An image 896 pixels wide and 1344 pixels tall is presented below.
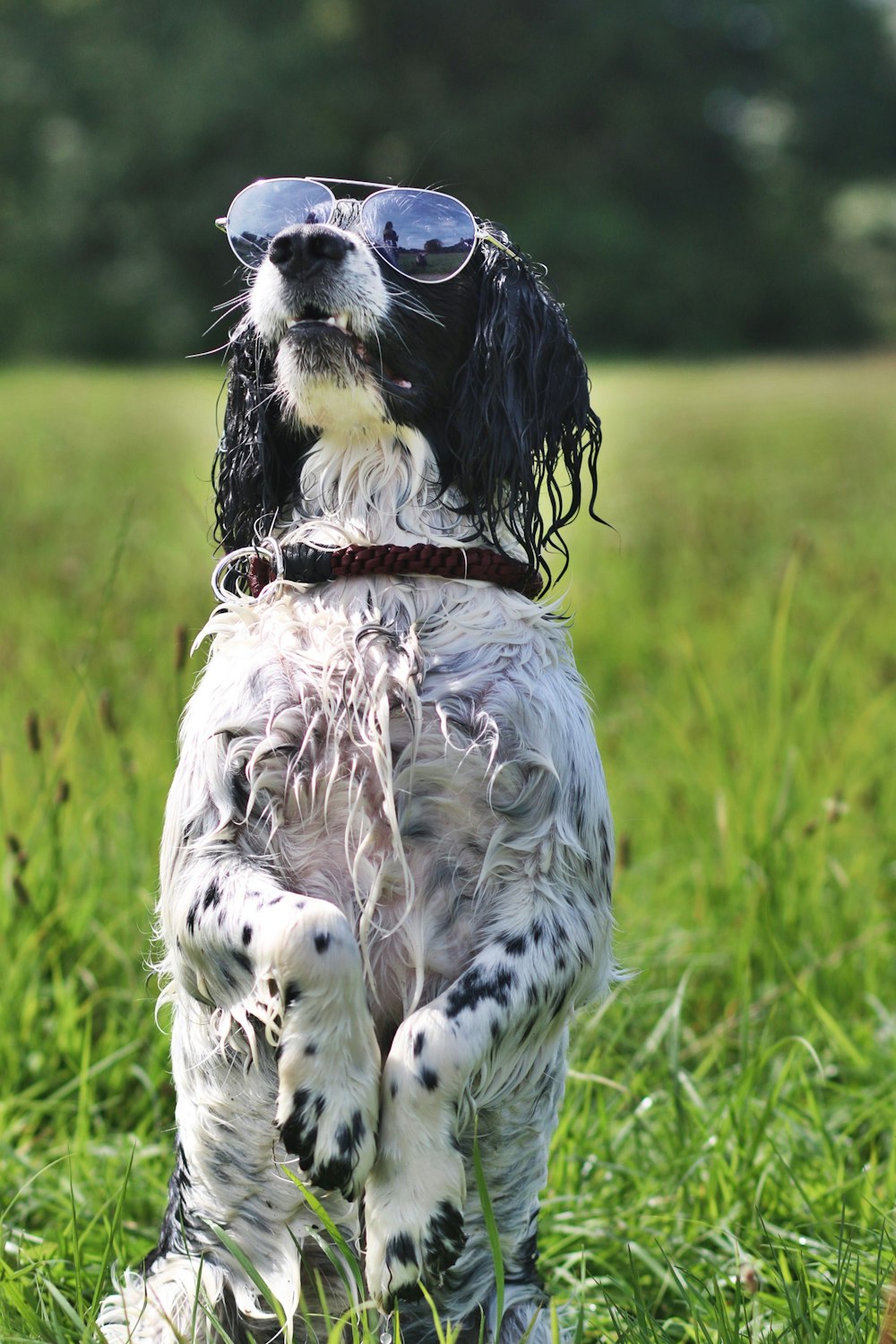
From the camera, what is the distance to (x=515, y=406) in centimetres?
252

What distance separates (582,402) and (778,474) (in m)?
9.95

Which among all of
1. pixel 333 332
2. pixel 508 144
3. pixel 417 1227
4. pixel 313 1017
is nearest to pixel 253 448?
pixel 333 332

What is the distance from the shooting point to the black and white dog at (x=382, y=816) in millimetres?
2230

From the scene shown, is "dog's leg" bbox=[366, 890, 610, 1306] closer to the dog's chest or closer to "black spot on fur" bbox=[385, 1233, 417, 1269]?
"black spot on fur" bbox=[385, 1233, 417, 1269]

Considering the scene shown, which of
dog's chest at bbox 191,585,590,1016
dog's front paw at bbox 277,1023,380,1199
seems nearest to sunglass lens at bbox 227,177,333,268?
dog's chest at bbox 191,585,590,1016

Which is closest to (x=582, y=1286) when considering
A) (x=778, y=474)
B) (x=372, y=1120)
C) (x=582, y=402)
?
(x=372, y=1120)

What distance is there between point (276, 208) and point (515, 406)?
595mm

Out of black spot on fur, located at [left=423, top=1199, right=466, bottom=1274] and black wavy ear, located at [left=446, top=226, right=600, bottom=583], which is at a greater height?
black wavy ear, located at [left=446, top=226, right=600, bottom=583]

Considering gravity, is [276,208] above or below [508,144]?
below

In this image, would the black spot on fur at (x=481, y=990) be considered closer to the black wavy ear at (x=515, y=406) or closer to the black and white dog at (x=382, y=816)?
the black and white dog at (x=382, y=816)

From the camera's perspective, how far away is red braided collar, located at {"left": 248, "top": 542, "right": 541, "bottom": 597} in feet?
8.10

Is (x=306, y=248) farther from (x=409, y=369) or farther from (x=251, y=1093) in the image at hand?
(x=251, y=1093)

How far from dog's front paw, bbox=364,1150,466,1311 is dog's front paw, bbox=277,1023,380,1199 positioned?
0.07 m

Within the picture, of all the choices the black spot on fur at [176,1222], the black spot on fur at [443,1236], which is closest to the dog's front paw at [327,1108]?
the black spot on fur at [443,1236]
